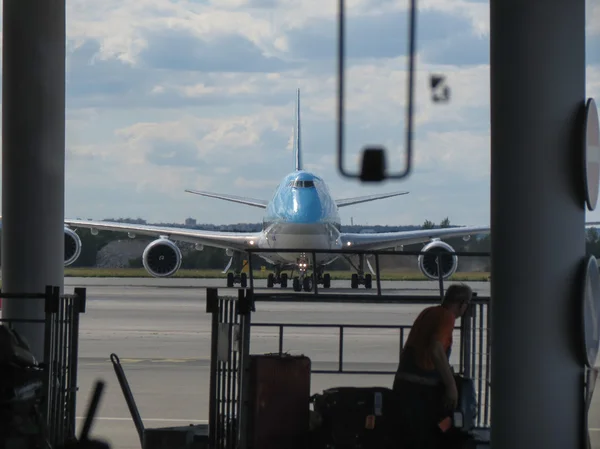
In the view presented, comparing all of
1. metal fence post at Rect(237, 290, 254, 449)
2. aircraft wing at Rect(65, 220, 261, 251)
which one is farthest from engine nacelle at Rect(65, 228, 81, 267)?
metal fence post at Rect(237, 290, 254, 449)

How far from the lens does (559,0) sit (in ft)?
17.7

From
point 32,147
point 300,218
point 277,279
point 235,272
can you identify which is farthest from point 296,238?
point 32,147

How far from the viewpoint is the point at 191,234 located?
44.0 m

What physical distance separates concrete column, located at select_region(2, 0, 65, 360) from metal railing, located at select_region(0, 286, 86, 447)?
1266 millimetres

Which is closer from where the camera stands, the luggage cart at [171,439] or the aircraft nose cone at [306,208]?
the luggage cart at [171,439]

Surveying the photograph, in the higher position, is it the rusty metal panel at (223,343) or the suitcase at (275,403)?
the rusty metal panel at (223,343)

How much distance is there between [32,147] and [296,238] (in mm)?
28134

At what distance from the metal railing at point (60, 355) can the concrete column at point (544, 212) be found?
3247mm

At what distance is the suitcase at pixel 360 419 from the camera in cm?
669

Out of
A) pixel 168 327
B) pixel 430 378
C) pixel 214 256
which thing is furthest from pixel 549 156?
pixel 214 256

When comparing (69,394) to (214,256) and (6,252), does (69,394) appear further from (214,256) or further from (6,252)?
(214,256)

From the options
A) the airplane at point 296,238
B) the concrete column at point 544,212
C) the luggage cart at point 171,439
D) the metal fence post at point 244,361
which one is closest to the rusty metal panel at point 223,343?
the metal fence post at point 244,361

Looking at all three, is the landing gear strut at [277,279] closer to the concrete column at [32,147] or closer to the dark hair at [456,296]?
the concrete column at [32,147]

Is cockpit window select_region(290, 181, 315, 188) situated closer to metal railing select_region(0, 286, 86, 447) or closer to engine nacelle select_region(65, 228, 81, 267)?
engine nacelle select_region(65, 228, 81, 267)
